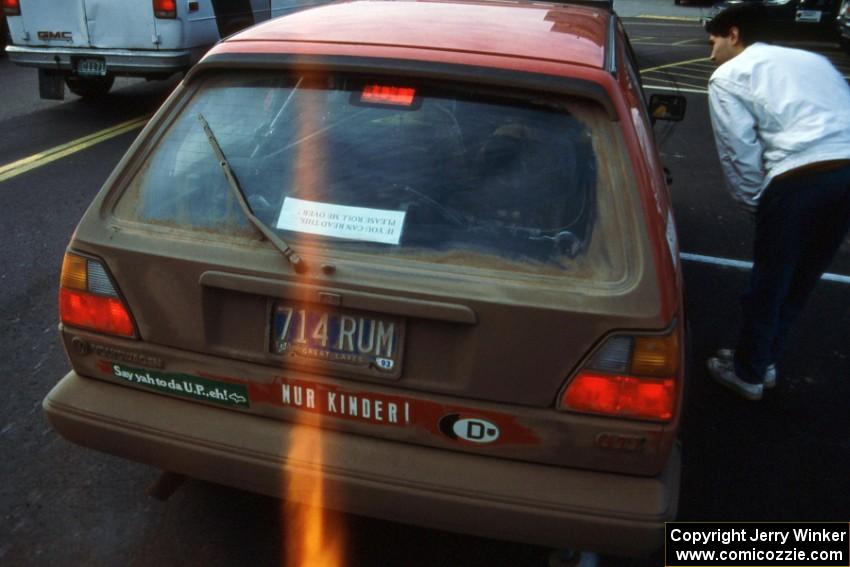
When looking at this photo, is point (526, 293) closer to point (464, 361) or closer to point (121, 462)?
point (464, 361)

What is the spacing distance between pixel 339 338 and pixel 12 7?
7723 mm

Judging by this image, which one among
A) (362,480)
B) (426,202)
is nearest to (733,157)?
(426,202)

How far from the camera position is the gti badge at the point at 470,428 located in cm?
219

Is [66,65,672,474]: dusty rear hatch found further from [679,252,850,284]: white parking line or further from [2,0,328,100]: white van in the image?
[2,0,328,100]: white van

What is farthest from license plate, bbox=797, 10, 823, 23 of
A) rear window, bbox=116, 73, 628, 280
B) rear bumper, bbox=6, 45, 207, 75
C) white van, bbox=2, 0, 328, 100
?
rear window, bbox=116, 73, 628, 280

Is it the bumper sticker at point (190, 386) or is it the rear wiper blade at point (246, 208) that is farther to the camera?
the bumper sticker at point (190, 386)

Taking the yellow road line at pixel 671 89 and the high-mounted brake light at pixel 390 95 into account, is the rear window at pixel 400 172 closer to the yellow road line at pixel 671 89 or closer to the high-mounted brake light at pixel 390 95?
the high-mounted brake light at pixel 390 95

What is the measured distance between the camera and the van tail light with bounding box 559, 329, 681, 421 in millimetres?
2090

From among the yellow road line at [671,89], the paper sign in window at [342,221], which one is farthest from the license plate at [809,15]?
the paper sign in window at [342,221]

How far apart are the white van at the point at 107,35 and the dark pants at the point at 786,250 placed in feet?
20.6

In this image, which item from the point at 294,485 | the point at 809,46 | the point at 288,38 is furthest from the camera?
the point at 809,46

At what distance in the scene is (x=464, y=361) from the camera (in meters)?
2.14

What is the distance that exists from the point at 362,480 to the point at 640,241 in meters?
0.97

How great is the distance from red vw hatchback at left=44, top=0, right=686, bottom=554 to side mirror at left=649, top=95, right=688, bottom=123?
1902 millimetres
